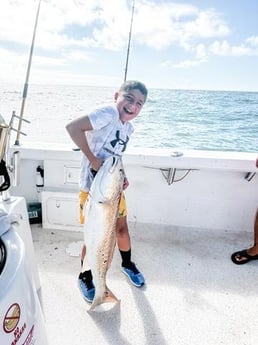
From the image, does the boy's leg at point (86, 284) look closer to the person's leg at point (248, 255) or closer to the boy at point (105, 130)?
the boy at point (105, 130)

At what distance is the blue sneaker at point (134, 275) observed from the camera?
200 cm

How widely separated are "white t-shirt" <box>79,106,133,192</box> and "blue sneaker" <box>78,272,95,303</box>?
0.61 meters

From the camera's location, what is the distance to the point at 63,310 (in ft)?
5.74

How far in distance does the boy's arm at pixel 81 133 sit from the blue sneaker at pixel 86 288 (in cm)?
80

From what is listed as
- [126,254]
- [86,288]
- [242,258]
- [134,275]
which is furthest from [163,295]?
[242,258]

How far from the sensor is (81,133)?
1531mm

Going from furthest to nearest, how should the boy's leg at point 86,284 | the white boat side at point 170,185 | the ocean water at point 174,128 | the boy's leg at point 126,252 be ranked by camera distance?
the ocean water at point 174,128
the white boat side at point 170,185
the boy's leg at point 126,252
the boy's leg at point 86,284

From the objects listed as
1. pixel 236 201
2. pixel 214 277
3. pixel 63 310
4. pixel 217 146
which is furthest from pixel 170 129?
pixel 63 310

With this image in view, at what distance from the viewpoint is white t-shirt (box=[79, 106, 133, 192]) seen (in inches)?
61.7

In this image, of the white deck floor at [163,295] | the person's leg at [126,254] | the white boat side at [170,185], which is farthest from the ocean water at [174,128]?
the person's leg at [126,254]

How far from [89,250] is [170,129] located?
7.26m

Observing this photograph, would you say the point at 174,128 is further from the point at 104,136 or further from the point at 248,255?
the point at 104,136

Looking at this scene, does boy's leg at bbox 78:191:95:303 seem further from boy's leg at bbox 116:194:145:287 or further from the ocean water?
the ocean water

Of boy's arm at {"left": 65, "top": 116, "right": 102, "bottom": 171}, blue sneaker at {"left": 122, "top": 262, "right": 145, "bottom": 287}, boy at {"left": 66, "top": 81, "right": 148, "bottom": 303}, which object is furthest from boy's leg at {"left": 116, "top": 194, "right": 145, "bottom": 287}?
boy's arm at {"left": 65, "top": 116, "right": 102, "bottom": 171}
